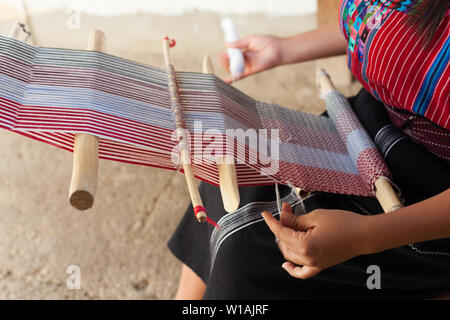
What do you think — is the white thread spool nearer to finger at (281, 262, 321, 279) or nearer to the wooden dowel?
the wooden dowel

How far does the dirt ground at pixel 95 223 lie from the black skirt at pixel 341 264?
83cm

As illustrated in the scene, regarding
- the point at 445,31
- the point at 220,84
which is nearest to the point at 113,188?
the point at 220,84

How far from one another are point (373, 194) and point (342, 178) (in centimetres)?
8

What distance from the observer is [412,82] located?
112 centimetres

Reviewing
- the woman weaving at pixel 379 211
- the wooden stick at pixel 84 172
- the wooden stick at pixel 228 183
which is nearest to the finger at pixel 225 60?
the woman weaving at pixel 379 211

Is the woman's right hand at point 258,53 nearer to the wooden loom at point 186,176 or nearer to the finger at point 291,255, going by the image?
the wooden loom at point 186,176

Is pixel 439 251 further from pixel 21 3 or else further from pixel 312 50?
pixel 21 3

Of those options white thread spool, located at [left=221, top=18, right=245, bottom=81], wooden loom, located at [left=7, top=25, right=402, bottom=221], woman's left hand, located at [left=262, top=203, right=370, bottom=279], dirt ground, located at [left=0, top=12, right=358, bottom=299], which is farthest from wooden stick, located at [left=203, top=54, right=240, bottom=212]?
dirt ground, located at [left=0, top=12, right=358, bottom=299]

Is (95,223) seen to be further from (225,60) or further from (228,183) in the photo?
(228,183)

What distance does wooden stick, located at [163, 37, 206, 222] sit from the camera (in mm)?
968

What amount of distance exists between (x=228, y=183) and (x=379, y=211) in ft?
1.28

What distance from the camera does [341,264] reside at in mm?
1169

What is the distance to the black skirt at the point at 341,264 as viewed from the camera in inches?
45.8

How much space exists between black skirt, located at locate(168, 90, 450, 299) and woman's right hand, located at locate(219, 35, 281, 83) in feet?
1.49
